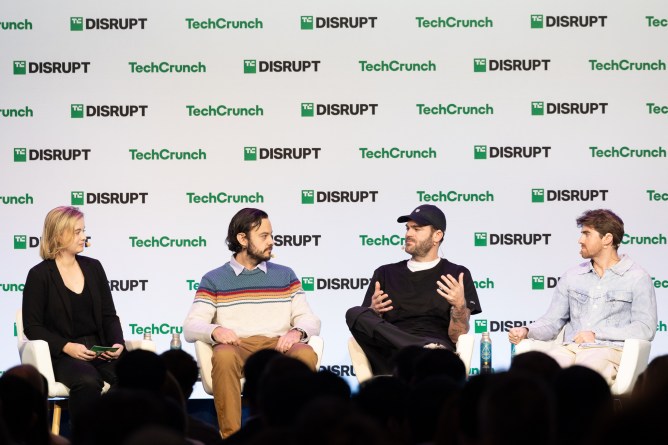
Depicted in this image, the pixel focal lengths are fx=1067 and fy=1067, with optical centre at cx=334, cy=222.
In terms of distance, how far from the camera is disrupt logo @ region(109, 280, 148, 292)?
8.01m

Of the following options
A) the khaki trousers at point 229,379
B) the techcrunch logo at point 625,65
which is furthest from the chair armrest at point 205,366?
the techcrunch logo at point 625,65

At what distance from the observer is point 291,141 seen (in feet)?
26.1

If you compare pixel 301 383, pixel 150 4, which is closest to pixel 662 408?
pixel 301 383

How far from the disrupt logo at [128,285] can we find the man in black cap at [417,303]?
2.19 metres

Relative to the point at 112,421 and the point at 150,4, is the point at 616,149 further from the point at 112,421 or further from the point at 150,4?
the point at 112,421

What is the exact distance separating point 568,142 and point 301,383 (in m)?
5.61

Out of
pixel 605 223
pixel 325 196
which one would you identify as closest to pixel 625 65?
pixel 605 223

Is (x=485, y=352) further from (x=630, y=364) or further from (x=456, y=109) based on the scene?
(x=456, y=109)

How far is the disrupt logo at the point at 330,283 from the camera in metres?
8.00

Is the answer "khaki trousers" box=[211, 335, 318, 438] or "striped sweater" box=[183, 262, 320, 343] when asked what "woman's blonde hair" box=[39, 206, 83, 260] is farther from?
"khaki trousers" box=[211, 335, 318, 438]

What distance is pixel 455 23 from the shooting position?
7.95m

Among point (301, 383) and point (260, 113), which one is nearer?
point (301, 383)

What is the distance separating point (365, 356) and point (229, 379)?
850 millimetres

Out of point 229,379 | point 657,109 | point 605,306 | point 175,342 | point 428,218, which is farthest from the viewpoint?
point 657,109
